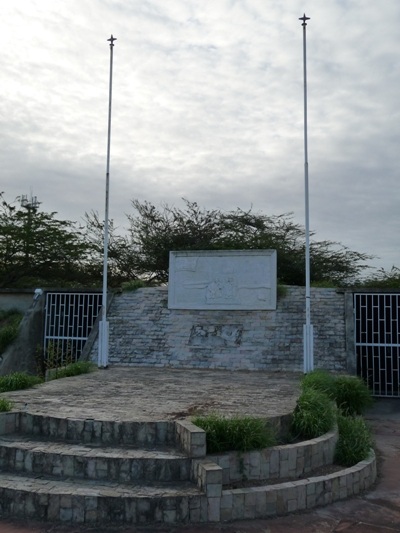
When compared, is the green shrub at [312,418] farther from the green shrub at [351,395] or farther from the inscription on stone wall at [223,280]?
the inscription on stone wall at [223,280]

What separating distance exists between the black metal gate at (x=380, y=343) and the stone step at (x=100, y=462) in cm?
874

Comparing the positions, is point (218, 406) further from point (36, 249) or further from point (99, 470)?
point (36, 249)

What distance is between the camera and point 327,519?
17.7 feet

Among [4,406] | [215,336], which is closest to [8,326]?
[215,336]

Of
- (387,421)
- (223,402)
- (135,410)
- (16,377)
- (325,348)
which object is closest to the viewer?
(135,410)

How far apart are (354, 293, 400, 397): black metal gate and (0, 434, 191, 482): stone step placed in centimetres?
874

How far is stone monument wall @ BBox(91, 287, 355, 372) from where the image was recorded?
13.3 meters

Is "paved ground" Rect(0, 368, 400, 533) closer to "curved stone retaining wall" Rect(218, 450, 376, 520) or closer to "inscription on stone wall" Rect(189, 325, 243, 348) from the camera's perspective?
"curved stone retaining wall" Rect(218, 450, 376, 520)

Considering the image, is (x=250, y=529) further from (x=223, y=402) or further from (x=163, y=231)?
(x=163, y=231)

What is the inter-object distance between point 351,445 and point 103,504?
3369mm

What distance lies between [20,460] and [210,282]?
381 inches

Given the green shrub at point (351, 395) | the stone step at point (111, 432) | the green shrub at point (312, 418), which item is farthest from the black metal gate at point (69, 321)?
the green shrub at point (312, 418)

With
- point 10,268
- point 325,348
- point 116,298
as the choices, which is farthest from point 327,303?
point 10,268

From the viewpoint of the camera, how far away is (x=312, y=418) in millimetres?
6832
